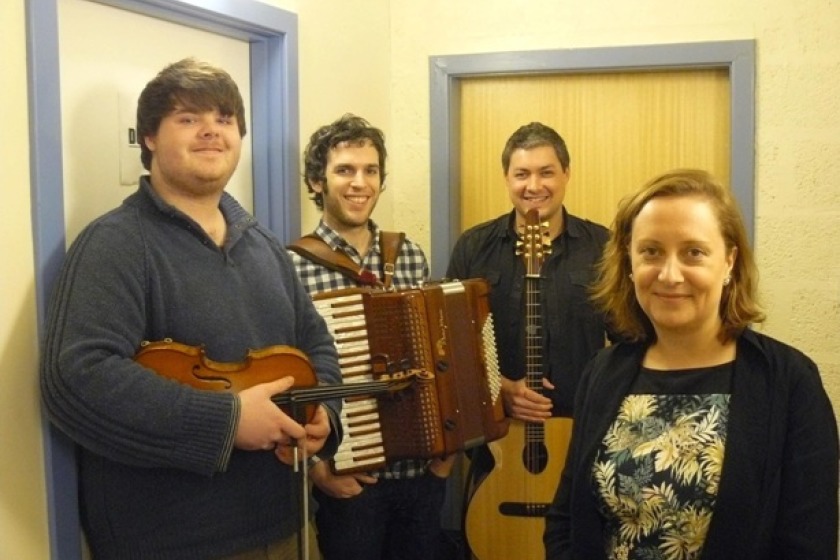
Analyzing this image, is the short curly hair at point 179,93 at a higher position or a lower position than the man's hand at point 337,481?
higher

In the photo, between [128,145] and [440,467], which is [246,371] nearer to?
[128,145]

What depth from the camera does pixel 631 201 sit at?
66.0 inches

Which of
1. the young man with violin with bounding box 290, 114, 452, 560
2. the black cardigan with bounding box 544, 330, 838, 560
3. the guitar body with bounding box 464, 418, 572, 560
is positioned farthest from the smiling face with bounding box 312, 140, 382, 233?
the black cardigan with bounding box 544, 330, 838, 560

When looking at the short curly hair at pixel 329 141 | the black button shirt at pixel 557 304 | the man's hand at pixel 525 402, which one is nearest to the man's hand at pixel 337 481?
the man's hand at pixel 525 402

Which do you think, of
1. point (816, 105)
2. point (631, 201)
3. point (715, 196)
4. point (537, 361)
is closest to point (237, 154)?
point (631, 201)

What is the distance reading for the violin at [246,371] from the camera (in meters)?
1.77

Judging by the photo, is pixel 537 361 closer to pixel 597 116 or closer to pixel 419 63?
pixel 597 116

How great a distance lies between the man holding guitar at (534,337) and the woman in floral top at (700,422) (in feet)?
3.39

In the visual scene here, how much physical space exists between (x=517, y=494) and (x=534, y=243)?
716 mm

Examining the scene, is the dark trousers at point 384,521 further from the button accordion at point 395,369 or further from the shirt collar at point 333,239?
the shirt collar at point 333,239

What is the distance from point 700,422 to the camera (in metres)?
1.58

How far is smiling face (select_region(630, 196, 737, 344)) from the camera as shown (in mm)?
1567

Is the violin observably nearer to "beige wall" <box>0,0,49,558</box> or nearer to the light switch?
"beige wall" <box>0,0,49,558</box>

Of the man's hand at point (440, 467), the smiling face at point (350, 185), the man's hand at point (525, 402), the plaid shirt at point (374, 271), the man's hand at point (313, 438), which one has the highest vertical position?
the smiling face at point (350, 185)
